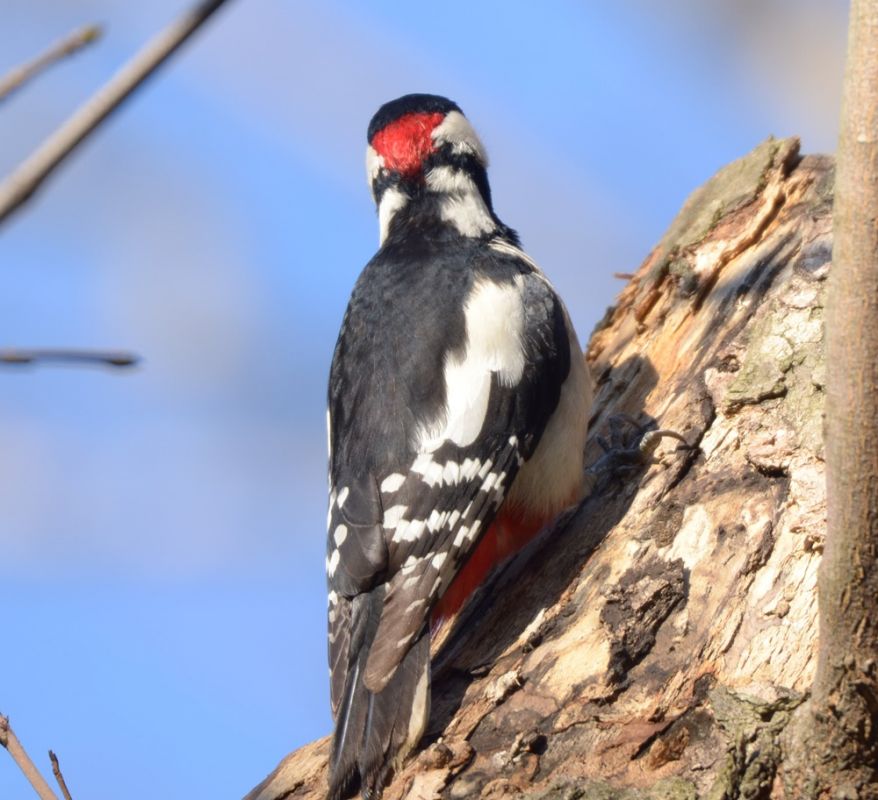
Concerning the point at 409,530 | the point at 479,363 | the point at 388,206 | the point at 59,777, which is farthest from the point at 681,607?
the point at 388,206

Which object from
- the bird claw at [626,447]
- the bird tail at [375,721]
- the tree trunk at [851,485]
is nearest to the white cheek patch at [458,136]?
the bird claw at [626,447]

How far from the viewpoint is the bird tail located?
2520 mm

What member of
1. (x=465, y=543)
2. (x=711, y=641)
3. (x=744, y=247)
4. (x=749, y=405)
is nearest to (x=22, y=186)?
(x=711, y=641)

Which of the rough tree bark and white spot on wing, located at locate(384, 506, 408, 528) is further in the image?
white spot on wing, located at locate(384, 506, 408, 528)

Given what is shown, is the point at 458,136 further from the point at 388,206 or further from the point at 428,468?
the point at 428,468

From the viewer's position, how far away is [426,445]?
307cm

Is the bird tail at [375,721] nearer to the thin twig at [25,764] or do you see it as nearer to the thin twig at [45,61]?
the thin twig at [25,764]

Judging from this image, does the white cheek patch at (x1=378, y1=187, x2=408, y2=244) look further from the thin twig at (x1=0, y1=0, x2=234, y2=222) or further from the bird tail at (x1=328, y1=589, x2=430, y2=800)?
the thin twig at (x1=0, y1=0, x2=234, y2=222)

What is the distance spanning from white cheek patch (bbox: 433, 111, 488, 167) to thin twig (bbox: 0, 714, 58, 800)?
91.5 inches

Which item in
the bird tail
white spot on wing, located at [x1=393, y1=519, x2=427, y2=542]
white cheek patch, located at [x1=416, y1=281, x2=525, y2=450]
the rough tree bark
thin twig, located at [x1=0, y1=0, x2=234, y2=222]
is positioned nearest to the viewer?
thin twig, located at [x1=0, y1=0, x2=234, y2=222]

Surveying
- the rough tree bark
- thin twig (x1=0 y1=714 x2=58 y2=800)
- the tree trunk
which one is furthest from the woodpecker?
the tree trunk

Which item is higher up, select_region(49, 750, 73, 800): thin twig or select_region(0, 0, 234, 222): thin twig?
select_region(0, 0, 234, 222): thin twig

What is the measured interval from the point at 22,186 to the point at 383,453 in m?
2.15

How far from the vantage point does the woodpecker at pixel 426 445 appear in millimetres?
2713
